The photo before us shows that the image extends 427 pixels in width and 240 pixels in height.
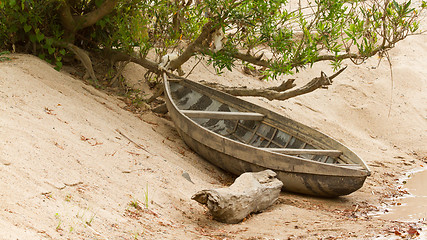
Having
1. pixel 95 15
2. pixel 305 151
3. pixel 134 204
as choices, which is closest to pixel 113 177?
pixel 134 204

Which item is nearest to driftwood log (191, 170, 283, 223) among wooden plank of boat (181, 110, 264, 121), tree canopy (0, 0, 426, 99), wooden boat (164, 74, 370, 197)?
wooden boat (164, 74, 370, 197)

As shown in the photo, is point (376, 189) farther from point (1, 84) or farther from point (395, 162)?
point (1, 84)

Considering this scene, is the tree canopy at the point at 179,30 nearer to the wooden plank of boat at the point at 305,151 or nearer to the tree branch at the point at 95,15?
the tree branch at the point at 95,15

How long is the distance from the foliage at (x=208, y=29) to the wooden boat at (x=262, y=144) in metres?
0.66

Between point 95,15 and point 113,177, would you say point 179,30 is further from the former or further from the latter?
point 113,177

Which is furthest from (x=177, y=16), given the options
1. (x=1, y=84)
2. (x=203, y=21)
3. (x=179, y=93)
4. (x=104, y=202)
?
(x=104, y=202)

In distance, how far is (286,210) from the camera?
509cm

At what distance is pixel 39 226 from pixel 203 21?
17.5 ft

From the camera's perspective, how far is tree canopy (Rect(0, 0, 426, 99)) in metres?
6.45

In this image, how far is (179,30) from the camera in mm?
8359

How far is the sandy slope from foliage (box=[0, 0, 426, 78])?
1.89ft

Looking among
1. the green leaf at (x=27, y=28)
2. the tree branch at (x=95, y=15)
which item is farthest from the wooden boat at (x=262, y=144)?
the green leaf at (x=27, y=28)

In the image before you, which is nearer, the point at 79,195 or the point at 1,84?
the point at 79,195

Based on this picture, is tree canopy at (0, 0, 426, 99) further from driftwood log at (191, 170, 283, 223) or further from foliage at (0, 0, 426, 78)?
driftwood log at (191, 170, 283, 223)
